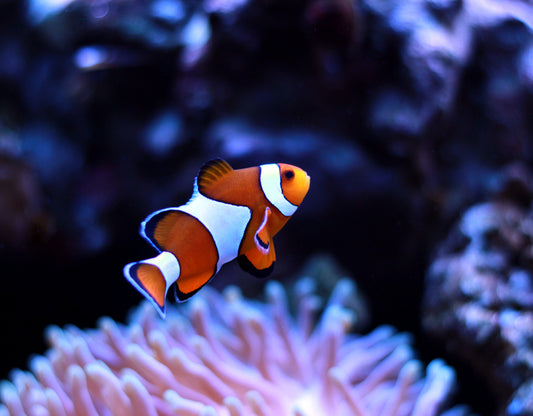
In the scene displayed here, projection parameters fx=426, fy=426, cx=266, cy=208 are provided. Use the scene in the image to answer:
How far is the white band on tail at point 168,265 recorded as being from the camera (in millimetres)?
634

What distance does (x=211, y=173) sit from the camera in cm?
73

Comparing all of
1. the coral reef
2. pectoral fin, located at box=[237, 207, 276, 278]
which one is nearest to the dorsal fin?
pectoral fin, located at box=[237, 207, 276, 278]

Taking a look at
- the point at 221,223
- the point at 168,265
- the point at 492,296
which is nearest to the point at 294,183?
the point at 221,223

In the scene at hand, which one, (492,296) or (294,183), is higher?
(294,183)

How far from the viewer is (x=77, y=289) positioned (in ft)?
6.84

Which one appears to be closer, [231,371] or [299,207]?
[299,207]

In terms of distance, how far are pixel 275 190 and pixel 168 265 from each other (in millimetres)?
210

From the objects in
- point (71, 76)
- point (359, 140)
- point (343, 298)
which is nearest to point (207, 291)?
point (343, 298)

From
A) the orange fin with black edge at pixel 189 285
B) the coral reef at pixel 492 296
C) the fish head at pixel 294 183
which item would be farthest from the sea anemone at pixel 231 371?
the fish head at pixel 294 183

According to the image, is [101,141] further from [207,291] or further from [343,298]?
[343,298]

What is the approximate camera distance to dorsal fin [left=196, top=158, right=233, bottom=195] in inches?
28.3

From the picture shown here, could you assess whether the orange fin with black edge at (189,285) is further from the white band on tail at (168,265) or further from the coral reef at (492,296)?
the coral reef at (492,296)

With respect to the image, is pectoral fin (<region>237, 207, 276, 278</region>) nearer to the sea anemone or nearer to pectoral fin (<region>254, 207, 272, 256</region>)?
pectoral fin (<region>254, 207, 272, 256</region>)

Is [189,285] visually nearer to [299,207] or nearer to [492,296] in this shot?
[299,207]
